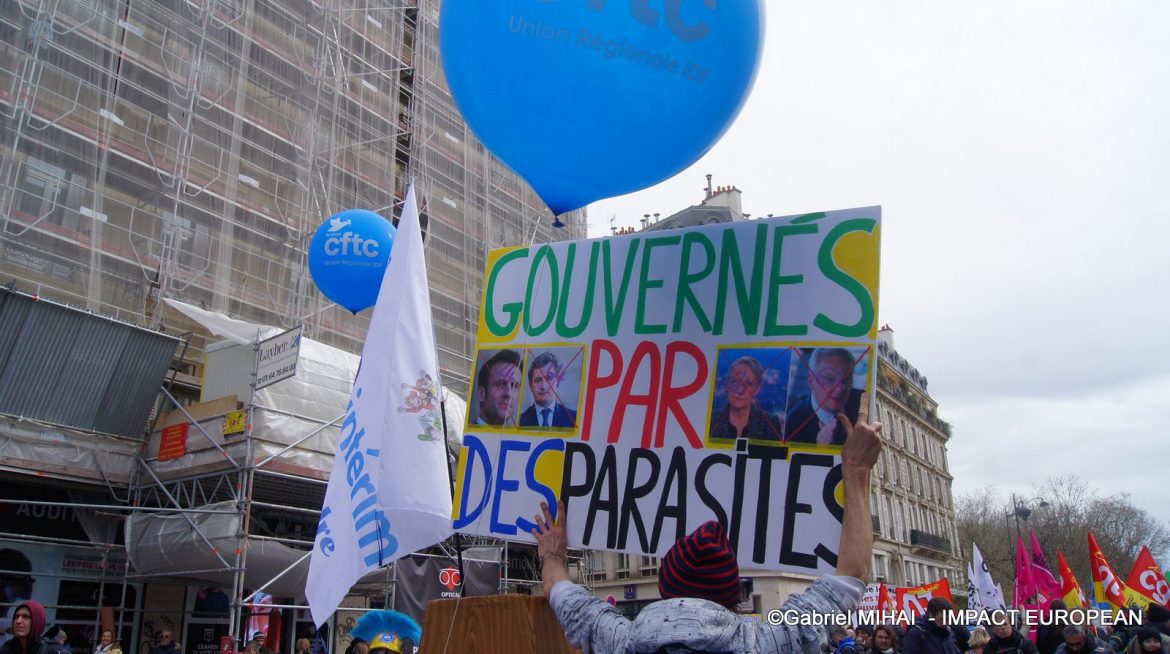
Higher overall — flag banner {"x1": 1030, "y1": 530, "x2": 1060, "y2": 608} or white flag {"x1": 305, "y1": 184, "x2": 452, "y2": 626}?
white flag {"x1": 305, "y1": 184, "x2": 452, "y2": 626}

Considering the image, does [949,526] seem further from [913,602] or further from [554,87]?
[554,87]

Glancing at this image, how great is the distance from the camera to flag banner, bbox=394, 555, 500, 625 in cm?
1359

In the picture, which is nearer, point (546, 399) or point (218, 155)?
point (546, 399)

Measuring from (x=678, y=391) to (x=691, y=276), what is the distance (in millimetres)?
411

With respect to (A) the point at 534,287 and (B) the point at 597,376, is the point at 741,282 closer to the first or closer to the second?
(B) the point at 597,376

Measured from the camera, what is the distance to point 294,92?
16344mm

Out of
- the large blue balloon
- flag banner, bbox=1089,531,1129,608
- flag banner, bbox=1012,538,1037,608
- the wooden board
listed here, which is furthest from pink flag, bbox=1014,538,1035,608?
the wooden board

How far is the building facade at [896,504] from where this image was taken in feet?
110

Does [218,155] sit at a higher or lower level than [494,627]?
higher

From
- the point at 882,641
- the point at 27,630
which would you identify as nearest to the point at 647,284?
the point at 27,630

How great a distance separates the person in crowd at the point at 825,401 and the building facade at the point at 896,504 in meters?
27.8

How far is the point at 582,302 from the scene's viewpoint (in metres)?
3.21

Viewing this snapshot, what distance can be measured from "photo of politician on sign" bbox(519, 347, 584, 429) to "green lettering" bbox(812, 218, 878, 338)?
2.86 feet

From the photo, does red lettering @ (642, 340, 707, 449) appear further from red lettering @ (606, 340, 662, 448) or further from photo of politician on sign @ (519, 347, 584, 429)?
photo of politician on sign @ (519, 347, 584, 429)
